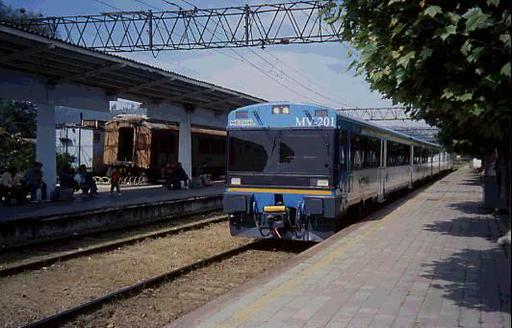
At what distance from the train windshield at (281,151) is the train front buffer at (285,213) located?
1.73ft

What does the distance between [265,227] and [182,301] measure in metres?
3.61

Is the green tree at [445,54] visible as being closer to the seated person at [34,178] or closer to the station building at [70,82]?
the station building at [70,82]

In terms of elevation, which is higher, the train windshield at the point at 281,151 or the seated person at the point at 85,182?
the train windshield at the point at 281,151

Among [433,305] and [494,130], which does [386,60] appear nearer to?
[494,130]

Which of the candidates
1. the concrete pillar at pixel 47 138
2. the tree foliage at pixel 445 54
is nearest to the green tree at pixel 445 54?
the tree foliage at pixel 445 54

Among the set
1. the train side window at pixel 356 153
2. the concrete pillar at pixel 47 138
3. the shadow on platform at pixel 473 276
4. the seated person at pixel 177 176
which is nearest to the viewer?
the shadow on platform at pixel 473 276

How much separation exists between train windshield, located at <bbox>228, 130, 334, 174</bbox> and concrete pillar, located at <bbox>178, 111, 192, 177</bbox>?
1595 centimetres

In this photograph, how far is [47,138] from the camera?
62.7 feet

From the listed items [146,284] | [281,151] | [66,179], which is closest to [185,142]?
[66,179]

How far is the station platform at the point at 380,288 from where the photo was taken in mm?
5535

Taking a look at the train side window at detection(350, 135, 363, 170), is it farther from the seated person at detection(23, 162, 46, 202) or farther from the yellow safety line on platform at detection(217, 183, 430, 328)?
the seated person at detection(23, 162, 46, 202)

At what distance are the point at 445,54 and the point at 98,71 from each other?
50.5 ft

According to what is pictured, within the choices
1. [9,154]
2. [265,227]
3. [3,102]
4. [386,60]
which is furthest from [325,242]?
[3,102]

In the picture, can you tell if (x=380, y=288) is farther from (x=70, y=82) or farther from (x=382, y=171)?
(x=70, y=82)
